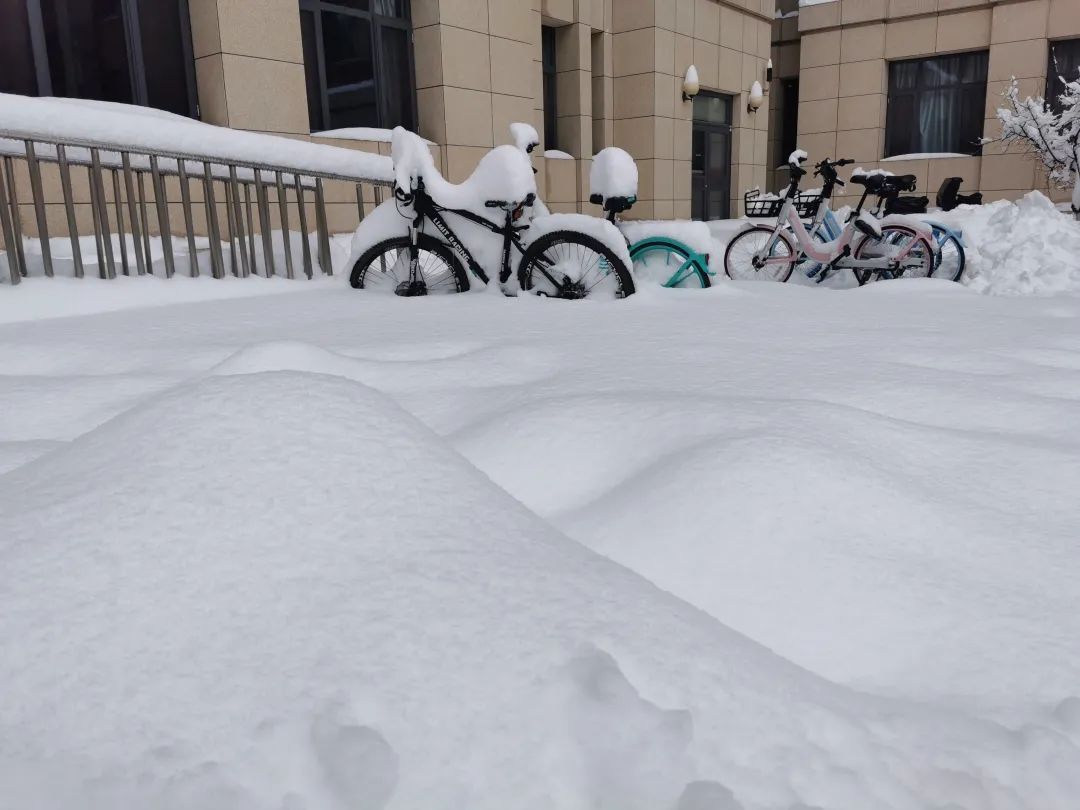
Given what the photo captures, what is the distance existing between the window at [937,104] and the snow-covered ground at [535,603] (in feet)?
51.4

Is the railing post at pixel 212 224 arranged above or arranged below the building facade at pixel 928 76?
below

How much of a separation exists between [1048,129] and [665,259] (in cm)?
1125

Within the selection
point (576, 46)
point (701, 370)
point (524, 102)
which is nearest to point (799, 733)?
point (701, 370)

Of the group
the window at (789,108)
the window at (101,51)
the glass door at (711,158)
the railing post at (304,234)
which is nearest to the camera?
the railing post at (304,234)

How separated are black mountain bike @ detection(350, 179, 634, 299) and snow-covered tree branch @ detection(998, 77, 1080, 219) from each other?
10.2 m

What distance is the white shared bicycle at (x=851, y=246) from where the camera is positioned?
223 inches

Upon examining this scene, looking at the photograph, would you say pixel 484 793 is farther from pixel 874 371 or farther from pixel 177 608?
pixel 874 371

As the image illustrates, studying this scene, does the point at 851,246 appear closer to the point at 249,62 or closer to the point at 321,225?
the point at 321,225

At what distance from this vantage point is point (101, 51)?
272 inches

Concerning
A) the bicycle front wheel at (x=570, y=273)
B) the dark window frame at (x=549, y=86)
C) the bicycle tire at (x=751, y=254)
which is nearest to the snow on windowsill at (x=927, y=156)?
the dark window frame at (x=549, y=86)

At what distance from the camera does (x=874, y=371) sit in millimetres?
2693

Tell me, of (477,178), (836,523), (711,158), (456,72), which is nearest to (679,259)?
(477,178)

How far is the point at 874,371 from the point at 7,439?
2.71 meters

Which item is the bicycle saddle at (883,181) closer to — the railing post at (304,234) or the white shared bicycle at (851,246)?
the white shared bicycle at (851,246)
